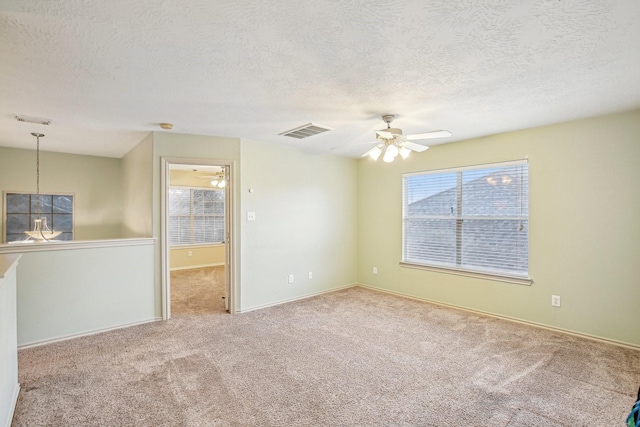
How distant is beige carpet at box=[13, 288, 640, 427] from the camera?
7.10 feet

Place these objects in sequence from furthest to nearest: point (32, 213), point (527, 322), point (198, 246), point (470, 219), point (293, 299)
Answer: point (198, 246) < point (32, 213) < point (293, 299) < point (470, 219) < point (527, 322)

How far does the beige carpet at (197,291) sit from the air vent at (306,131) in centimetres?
263

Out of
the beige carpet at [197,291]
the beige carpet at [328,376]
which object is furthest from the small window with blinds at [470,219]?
the beige carpet at [197,291]

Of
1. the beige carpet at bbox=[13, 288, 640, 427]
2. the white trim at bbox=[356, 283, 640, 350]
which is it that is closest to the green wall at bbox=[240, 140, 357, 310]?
the beige carpet at bbox=[13, 288, 640, 427]

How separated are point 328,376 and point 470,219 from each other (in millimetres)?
3000

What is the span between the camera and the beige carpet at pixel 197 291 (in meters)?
4.57

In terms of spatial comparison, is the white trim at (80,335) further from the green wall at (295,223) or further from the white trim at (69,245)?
the green wall at (295,223)

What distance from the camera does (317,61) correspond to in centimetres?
217

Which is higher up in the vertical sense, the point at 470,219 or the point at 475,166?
the point at 475,166

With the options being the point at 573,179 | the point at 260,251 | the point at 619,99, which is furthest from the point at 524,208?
the point at 260,251

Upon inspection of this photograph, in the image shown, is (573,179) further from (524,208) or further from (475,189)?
(475,189)

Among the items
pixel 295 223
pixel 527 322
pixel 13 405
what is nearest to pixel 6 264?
pixel 13 405

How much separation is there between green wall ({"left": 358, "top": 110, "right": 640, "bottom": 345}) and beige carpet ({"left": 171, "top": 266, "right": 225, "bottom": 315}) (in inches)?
141

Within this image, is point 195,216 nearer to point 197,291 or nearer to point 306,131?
point 197,291
